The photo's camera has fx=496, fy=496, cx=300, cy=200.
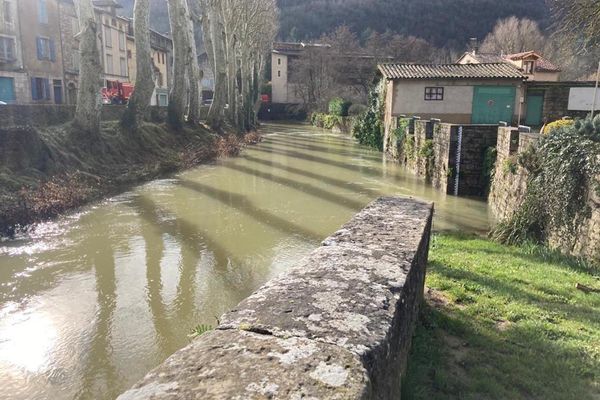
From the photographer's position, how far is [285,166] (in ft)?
66.8

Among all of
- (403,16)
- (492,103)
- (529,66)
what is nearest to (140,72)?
(492,103)

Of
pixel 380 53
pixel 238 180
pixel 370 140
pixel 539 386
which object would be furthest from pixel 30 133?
pixel 380 53

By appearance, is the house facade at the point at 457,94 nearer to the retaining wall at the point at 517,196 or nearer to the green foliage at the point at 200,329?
the retaining wall at the point at 517,196

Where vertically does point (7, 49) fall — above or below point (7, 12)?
below

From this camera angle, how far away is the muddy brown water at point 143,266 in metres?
4.68

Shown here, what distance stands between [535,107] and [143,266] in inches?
974

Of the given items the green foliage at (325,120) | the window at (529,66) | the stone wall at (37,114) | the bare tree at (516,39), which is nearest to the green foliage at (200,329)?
the stone wall at (37,114)

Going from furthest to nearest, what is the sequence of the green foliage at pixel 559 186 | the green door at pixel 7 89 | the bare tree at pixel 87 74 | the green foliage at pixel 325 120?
the green foliage at pixel 325 120 → the green door at pixel 7 89 → the bare tree at pixel 87 74 → the green foliage at pixel 559 186

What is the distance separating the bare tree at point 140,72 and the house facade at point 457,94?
12.5 m

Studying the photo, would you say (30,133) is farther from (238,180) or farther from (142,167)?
(238,180)

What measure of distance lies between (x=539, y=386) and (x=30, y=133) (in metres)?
12.5

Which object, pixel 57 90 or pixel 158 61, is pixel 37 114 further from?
pixel 158 61

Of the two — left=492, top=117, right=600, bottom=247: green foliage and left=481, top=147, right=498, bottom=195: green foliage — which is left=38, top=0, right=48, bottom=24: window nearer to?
left=481, top=147, right=498, bottom=195: green foliage

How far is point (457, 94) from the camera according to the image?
25969 mm
